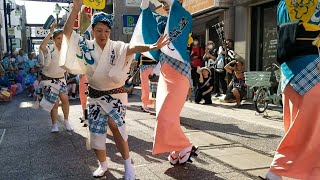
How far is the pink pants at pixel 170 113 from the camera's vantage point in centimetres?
393

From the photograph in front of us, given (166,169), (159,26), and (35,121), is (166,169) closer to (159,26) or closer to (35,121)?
(159,26)

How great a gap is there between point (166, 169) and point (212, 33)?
9658 millimetres

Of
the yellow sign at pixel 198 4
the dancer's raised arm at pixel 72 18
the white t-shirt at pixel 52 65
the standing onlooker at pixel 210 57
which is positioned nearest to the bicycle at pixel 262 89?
the standing onlooker at pixel 210 57

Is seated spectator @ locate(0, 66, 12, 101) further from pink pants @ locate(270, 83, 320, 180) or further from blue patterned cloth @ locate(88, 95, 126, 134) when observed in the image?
pink pants @ locate(270, 83, 320, 180)

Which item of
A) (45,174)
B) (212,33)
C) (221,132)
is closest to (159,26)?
(45,174)

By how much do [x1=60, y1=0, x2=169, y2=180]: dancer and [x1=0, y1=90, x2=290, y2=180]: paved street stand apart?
582 millimetres

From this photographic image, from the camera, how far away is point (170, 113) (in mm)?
3955

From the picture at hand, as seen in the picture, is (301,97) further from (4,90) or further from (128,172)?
(4,90)

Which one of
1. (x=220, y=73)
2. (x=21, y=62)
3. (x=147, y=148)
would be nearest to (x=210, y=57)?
(x=220, y=73)

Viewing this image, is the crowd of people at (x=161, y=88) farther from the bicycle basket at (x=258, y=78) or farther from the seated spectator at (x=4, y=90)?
the seated spectator at (x=4, y=90)

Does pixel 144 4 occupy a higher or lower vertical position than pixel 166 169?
higher

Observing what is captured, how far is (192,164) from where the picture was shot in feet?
13.9

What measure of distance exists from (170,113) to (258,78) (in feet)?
15.3

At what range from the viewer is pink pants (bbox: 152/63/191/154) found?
3.93 meters
